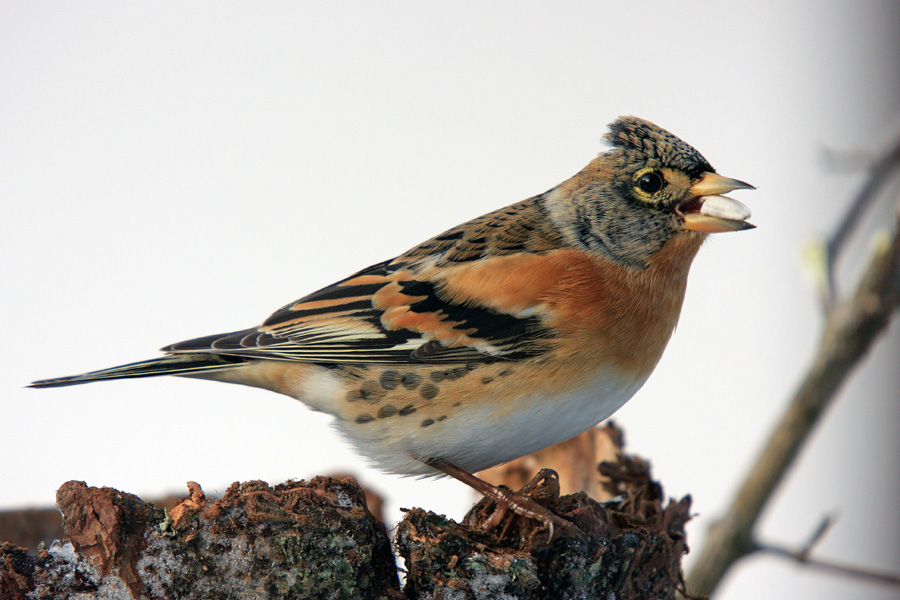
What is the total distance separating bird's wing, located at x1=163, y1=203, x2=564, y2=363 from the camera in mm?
1756

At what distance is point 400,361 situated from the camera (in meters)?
1.76

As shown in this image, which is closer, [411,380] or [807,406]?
[411,380]

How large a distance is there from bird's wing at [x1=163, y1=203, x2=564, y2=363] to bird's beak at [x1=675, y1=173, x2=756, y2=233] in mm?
405

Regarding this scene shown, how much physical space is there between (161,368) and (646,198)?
1289 millimetres

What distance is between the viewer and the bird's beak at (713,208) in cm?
177

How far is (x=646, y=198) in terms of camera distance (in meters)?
1.92

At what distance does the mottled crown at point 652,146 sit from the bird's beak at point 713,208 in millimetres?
47

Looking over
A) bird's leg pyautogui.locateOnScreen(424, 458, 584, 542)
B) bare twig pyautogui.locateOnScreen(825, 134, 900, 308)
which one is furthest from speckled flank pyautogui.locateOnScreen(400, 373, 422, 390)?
bare twig pyautogui.locateOnScreen(825, 134, 900, 308)

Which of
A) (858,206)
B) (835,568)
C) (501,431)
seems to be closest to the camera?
(501,431)

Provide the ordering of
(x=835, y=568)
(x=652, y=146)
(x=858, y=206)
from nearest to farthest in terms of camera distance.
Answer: (x=835, y=568) → (x=652, y=146) → (x=858, y=206)

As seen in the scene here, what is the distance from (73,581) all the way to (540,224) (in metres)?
1.36

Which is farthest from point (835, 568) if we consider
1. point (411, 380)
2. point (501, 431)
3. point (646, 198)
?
point (411, 380)

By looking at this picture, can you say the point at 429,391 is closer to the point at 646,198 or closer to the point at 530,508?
the point at 530,508

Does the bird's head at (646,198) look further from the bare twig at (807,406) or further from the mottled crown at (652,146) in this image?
the bare twig at (807,406)
